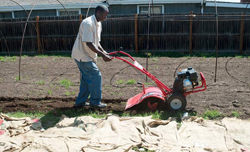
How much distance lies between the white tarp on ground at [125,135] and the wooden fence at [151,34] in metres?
7.66

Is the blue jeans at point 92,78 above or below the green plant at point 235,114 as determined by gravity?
above

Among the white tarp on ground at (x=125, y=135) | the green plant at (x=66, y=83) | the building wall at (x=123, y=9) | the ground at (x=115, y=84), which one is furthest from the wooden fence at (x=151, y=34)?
the white tarp on ground at (x=125, y=135)

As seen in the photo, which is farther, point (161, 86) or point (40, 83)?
point (40, 83)

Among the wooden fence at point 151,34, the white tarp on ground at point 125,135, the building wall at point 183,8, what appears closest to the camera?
the white tarp on ground at point 125,135

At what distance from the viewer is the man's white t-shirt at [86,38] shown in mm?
4805

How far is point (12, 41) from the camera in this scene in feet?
44.0

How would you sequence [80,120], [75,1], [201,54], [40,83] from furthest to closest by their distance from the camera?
[75,1] < [201,54] < [40,83] < [80,120]

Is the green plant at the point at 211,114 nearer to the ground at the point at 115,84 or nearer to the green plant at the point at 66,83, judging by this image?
the ground at the point at 115,84

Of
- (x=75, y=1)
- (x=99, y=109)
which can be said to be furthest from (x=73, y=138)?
(x=75, y=1)

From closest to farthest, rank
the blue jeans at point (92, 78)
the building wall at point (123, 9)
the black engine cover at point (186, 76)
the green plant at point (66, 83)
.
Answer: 1. the black engine cover at point (186, 76)
2. the blue jeans at point (92, 78)
3. the green plant at point (66, 83)
4. the building wall at point (123, 9)

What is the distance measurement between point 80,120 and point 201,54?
8298mm

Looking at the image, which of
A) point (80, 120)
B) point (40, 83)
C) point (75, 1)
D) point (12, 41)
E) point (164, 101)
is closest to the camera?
point (80, 120)

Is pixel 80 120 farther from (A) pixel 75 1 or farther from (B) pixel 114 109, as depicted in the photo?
(A) pixel 75 1

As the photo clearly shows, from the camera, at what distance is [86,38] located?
4812mm
